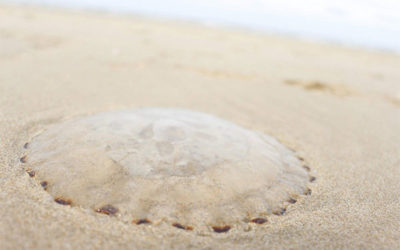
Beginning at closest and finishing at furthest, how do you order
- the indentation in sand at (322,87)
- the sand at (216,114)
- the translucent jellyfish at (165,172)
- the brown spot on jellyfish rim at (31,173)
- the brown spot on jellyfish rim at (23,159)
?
the sand at (216,114)
the translucent jellyfish at (165,172)
the brown spot on jellyfish rim at (31,173)
the brown spot on jellyfish rim at (23,159)
the indentation in sand at (322,87)

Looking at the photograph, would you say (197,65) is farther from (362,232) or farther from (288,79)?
(362,232)

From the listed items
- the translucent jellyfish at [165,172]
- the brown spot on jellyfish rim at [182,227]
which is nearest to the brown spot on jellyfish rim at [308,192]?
the translucent jellyfish at [165,172]

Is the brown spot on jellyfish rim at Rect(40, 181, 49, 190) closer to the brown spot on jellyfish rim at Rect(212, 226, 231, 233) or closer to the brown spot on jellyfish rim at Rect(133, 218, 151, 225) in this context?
the brown spot on jellyfish rim at Rect(133, 218, 151, 225)

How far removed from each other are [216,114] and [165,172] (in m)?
1.45

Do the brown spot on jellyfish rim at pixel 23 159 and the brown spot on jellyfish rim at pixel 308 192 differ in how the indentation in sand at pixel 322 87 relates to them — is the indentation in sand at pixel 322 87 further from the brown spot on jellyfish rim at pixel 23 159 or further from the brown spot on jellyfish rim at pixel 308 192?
the brown spot on jellyfish rim at pixel 23 159

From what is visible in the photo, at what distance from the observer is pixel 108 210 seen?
138 centimetres

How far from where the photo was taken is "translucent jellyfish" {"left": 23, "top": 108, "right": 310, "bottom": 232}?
142 centimetres

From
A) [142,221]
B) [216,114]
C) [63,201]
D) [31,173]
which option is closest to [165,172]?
[142,221]

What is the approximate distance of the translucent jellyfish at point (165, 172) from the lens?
142 cm

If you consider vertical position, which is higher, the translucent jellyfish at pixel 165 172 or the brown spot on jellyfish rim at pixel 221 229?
the translucent jellyfish at pixel 165 172

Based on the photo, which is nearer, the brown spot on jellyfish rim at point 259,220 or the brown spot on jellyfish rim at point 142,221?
the brown spot on jellyfish rim at point 142,221

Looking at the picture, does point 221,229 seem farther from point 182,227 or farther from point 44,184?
point 44,184

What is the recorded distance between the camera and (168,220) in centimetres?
137

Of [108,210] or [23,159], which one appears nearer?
[108,210]
